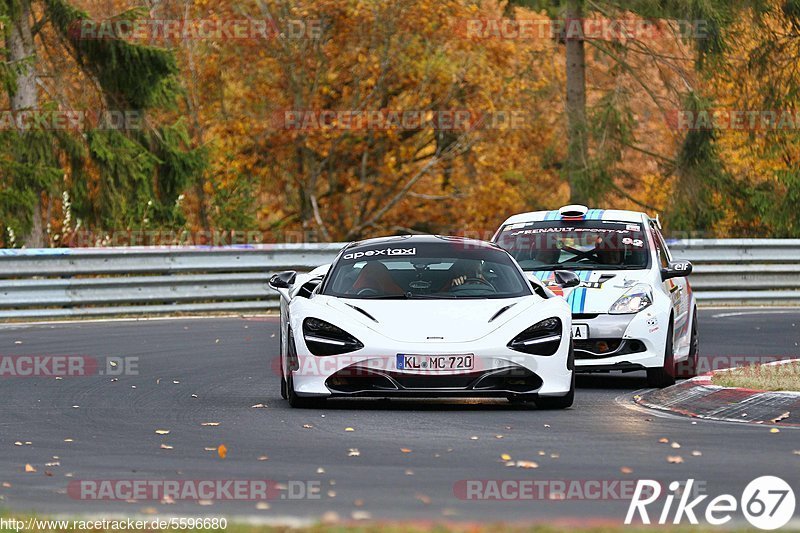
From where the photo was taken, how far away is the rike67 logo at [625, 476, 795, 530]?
7613 mm

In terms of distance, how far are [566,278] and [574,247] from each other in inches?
82.1

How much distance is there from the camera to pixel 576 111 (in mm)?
41969

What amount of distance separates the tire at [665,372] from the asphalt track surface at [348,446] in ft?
0.75

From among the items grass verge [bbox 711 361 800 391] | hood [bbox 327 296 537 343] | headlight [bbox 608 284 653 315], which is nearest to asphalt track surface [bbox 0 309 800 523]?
hood [bbox 327 296 537 343]

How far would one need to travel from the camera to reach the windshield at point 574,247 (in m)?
15.8

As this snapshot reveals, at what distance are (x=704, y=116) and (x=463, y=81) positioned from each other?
6.76 metres

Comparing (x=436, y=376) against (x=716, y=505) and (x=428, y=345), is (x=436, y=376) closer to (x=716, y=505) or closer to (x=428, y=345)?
(x=428, y=345)

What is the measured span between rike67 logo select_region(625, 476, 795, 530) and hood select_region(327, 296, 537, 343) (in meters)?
3.84

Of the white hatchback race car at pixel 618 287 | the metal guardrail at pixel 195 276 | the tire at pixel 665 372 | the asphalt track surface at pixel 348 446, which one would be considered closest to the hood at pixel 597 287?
the white hatchback race car at pixel 618 287

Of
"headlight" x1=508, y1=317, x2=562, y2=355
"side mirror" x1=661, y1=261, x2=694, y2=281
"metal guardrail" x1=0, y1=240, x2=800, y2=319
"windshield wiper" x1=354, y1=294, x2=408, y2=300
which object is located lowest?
"metal guardrail" x1=0, y1=240, x2=800, y2=319

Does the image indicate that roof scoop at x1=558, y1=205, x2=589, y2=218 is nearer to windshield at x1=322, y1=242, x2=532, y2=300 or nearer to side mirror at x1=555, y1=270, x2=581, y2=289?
side mirror at x1=555, y1=270, x2=581, y2=289

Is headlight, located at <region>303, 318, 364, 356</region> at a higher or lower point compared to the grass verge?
higher

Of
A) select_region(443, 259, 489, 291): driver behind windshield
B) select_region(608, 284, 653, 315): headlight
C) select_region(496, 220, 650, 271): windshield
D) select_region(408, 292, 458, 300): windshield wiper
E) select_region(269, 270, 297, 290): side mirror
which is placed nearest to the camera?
select_region(408, 292, 458, 300): windshield wiper

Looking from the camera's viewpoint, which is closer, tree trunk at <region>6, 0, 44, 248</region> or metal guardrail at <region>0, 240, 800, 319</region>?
metal guardrail at <region>0, 240, 800, 319</region>
